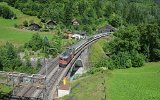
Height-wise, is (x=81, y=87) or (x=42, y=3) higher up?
(x=42, y=3)

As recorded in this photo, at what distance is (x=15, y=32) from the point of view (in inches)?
5807

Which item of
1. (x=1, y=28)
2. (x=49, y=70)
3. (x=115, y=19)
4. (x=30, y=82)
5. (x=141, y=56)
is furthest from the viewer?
(x=115, y=19)

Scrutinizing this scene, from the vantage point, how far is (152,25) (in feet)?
337

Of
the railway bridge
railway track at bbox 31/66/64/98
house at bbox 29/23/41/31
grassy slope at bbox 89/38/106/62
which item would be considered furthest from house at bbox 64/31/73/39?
railway track at bbox 31/66/64/98

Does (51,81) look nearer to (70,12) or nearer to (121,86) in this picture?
(121,86)

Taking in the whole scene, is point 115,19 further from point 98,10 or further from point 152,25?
point 152,25

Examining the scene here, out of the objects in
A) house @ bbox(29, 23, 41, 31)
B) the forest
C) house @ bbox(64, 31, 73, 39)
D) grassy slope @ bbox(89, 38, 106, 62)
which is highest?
the forest

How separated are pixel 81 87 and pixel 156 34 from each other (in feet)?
130

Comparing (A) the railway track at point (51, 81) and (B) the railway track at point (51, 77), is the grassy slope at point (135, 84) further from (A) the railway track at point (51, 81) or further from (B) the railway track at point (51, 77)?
(A) the railway track at point (51, 81)

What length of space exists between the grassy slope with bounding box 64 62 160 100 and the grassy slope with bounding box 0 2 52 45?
57.7 m

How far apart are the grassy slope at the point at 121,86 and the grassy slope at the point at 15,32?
5771cm

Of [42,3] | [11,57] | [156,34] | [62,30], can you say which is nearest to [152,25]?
[156,34]

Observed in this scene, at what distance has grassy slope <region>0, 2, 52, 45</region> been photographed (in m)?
135

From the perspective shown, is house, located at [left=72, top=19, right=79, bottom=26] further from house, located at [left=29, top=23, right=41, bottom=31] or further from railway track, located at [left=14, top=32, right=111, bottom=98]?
railway track, located at [left=14, top=32, right=111, bottom=98]
